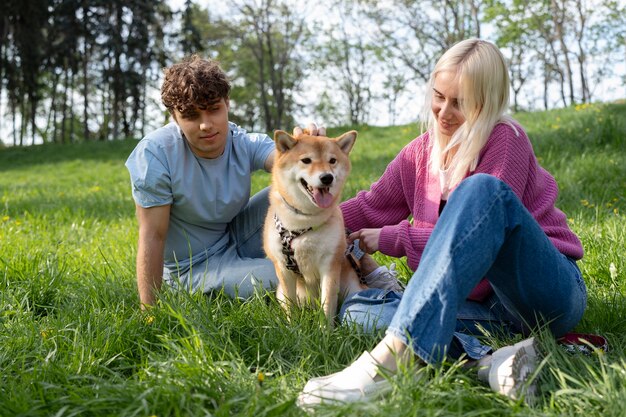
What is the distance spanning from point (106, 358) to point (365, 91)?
123 feet

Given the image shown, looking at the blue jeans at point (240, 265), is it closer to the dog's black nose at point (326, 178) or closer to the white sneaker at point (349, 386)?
the dog's black nose at point (326, 178)

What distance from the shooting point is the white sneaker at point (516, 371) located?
77.1 inches

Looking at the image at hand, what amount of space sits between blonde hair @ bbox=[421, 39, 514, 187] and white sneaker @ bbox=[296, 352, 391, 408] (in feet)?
3.64

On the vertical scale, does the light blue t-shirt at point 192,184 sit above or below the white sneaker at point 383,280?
above

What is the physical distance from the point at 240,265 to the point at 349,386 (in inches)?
66.3

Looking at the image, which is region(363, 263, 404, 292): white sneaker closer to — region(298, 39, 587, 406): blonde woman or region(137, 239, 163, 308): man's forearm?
region(298, 39, 587, 406): blonde woman

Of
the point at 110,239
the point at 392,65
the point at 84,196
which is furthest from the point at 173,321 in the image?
the point at 392,65

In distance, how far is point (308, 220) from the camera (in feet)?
9.72

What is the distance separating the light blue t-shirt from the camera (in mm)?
3244

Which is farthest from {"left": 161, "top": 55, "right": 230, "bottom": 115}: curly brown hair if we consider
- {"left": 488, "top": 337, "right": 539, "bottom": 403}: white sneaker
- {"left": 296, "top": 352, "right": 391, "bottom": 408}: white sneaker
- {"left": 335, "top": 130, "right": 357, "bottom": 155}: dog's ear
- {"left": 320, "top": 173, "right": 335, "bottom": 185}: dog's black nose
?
{"left": 488, "top": 337, "right": 539, "bottom": 403}: white sneaker

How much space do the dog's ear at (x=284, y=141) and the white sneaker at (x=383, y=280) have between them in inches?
37.6

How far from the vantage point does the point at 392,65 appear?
3603 cm

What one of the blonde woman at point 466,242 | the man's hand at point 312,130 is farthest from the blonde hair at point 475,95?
the man's hand at point 312,130

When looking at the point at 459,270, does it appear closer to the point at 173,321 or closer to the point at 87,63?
the point at 173,321
